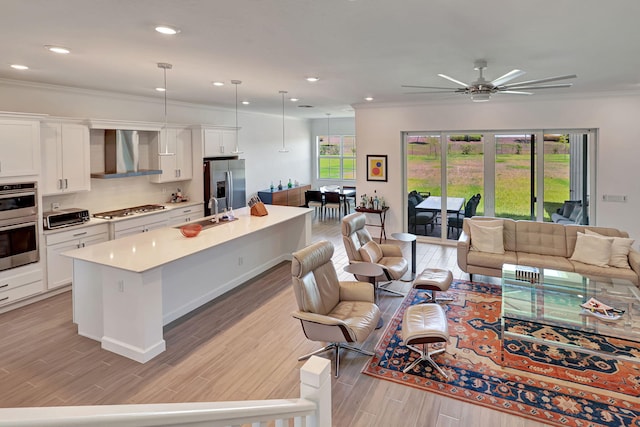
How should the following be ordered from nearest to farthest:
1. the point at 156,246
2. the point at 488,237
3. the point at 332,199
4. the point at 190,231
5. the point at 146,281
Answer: the point at 146,281
the point at 156,246
the point at 190,231
the point at 488,237
the point at 332,199

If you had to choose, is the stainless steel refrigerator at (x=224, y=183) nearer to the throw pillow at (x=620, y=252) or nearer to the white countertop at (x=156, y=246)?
the white countertop at (x=156, y=246)

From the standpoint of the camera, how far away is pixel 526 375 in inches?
136

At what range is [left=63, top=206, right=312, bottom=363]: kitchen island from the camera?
12.0 ft

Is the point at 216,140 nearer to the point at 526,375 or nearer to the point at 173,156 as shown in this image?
the point at 173,156

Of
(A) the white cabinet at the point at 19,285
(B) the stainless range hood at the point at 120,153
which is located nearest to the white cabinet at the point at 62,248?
(A) the white cabinet at the point at 19,285

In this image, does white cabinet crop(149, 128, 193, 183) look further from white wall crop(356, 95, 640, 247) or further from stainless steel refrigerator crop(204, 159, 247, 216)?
white wall crop(356, 95, 640, 247)

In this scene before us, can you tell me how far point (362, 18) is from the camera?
9.62ft

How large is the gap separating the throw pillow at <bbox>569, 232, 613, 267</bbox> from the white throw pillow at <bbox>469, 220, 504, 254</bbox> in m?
0.96

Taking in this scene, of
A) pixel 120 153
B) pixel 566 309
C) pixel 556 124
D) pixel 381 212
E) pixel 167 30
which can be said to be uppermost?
pixel 167 30

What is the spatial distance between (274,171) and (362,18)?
8630 mm

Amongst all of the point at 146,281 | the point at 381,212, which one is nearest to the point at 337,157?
the point at 381,212

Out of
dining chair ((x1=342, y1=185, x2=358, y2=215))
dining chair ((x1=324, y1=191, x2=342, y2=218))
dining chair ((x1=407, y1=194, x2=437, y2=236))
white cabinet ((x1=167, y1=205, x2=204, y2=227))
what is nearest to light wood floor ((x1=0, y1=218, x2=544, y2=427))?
white cabinet ((x1=167, y1=205, x2=204, y2=227))

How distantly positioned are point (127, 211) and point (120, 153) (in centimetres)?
98

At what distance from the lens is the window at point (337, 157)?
513 inches
